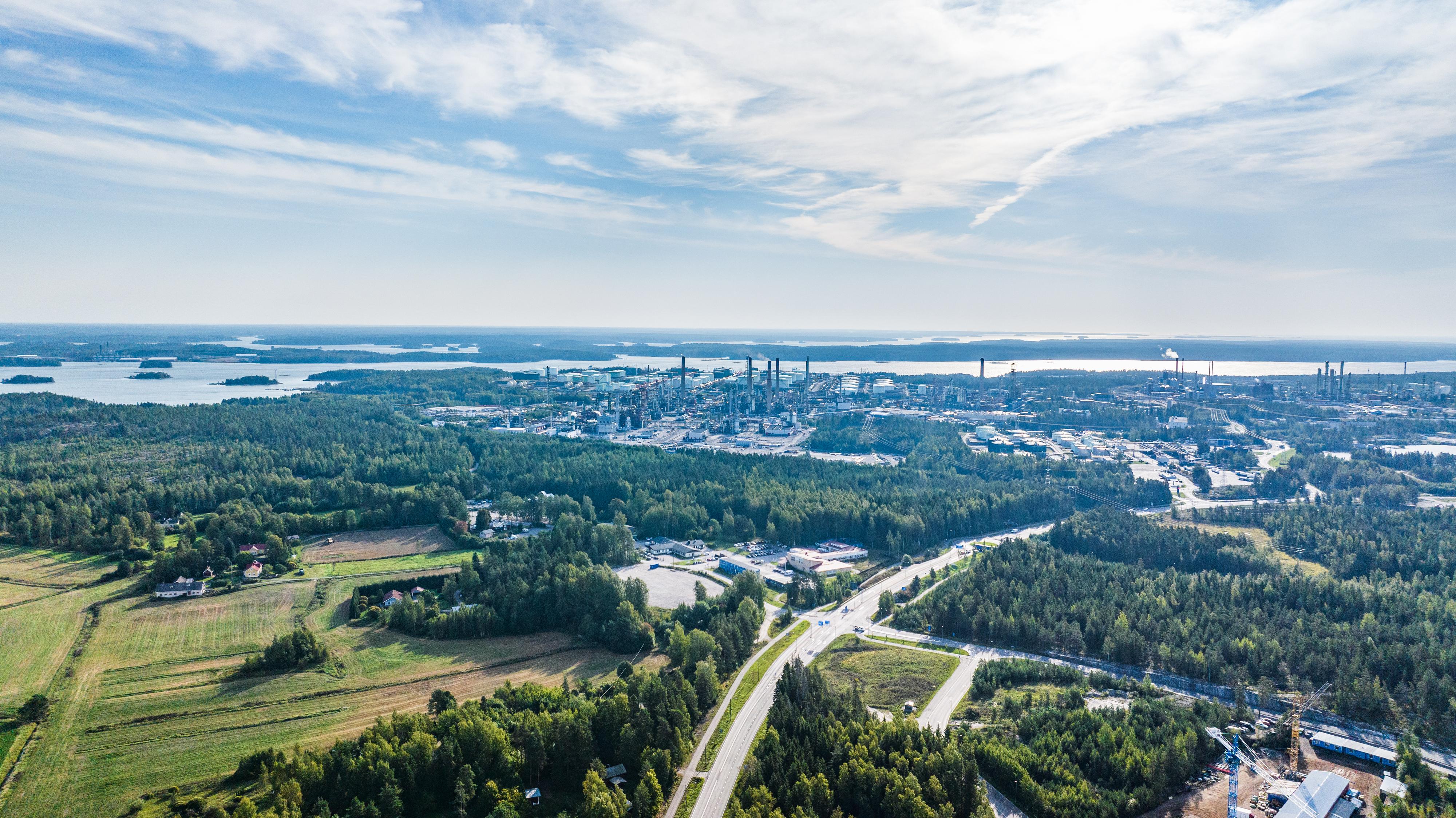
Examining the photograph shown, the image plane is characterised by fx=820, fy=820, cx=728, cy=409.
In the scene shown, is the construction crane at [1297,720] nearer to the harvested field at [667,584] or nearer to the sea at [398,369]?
the harvested field at [667,584]

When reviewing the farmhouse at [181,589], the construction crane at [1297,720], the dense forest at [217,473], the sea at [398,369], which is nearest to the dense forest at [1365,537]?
the construction crane at [1297,720]

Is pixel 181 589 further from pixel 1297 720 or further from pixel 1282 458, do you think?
pixel 1282 458

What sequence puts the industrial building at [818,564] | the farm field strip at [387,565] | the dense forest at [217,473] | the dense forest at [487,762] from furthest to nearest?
the dense forest at [217,473] → the industrial building at [818,564] → the farm field strip at [387,565] → the dense forest at [487,762]

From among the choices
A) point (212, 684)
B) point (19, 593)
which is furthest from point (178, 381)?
point (212, 684)

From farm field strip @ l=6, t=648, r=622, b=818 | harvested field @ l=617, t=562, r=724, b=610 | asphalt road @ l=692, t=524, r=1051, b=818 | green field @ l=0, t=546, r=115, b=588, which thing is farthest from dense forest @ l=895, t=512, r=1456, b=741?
green field @ l=0, t=546, r=115, b=588

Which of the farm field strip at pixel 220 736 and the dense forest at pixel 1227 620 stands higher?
the dense forest at pixel 1227 620
